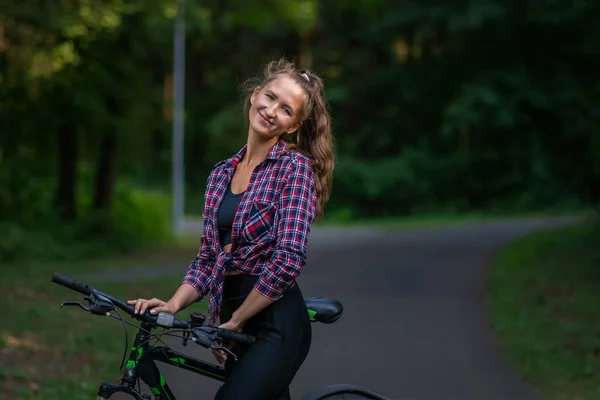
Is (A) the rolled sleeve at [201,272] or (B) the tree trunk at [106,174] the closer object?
(A) the rolled sleeve at [201,272]

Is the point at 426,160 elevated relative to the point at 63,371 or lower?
elevated

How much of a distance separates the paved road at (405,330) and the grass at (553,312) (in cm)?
21

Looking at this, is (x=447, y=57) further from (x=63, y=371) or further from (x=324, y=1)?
(x=63, y=371)

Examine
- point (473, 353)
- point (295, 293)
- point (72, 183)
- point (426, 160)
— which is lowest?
point (295, 293)

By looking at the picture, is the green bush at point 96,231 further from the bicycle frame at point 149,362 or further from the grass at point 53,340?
the bicycle frame at point 149,362

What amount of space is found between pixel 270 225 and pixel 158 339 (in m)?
0.50

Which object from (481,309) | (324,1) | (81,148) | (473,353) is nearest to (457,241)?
(81,148)

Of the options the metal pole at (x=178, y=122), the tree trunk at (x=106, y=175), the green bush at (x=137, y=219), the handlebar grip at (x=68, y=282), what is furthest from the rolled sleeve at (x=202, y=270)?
the metal pole at (x=178, y=122)

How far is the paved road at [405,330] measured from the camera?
27.6 feet

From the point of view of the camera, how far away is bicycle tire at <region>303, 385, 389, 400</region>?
3895 mm

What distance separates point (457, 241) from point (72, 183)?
8378 mm

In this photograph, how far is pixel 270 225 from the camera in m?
3.60

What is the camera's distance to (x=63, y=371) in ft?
28.6

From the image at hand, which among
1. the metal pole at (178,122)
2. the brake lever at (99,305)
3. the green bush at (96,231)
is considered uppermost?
the metal pole at (178,122)
